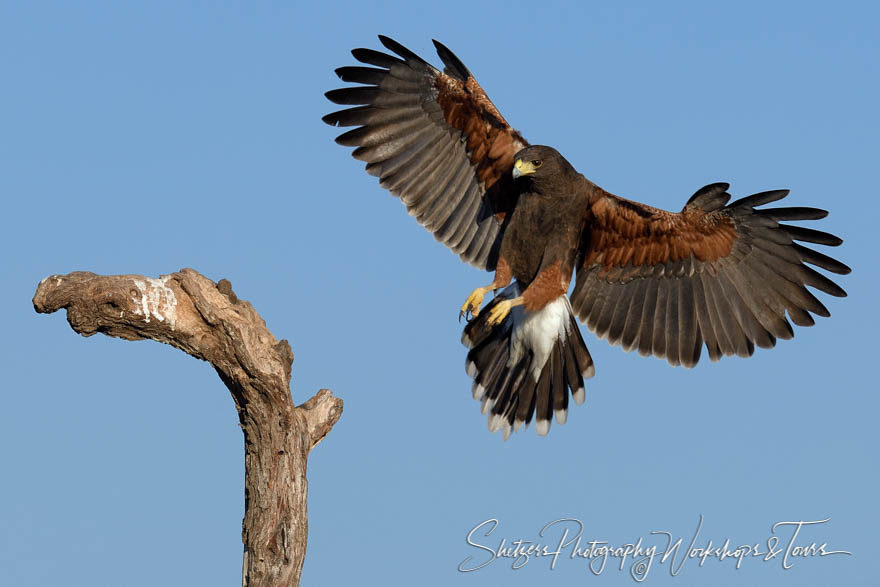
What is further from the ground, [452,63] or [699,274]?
[452,63]

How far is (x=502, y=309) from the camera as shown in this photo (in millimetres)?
7434

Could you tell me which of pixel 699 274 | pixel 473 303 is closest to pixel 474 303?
pixel 473 303

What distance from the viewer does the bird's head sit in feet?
23.8

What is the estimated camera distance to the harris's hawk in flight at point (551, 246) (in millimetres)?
7520

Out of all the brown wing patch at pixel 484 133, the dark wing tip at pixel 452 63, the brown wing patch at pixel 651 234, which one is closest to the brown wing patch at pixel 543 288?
the brown wing patch at pixel 651 234

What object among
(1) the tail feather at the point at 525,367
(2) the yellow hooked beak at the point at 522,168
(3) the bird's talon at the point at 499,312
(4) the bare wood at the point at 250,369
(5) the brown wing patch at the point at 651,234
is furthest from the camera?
(1) the tail feather at the point at 525,367

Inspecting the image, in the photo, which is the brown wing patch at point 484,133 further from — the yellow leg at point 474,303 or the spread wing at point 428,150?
the yellow leg at point 474,303

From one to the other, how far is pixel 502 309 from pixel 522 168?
1174 mm

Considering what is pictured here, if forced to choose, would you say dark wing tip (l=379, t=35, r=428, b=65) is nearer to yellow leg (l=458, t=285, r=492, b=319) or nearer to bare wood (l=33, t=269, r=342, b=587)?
yellow leg (l=458, t=285, r=492, b=319)

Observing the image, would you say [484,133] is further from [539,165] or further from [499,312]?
[499,312]

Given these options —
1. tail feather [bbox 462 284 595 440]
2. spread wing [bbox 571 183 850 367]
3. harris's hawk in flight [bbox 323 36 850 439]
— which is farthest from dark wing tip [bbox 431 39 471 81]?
tail feather [bbox 462 284 595 440]

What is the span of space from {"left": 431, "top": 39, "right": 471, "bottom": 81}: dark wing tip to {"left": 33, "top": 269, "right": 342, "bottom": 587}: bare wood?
303cm

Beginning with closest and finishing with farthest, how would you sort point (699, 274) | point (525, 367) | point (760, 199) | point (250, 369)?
point (250, 369) < point (760, 199) < point (699, 274) < point (525, 367)

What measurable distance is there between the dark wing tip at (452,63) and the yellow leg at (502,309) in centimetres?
203
